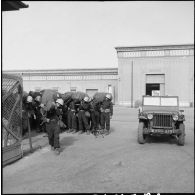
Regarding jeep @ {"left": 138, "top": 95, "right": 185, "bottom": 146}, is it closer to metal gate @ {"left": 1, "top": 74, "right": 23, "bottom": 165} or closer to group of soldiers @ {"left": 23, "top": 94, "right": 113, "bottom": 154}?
group of soldiers @ {"left": 23, "top": 94, "right": 113, "bottom": 154}

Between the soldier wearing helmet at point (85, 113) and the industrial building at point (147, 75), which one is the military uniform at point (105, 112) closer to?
the soldier wearing helmet at point (85, 113)

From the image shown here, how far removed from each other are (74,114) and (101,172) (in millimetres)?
2159

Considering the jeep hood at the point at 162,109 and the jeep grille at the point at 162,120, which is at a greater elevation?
the jeep hood at the point at 162,109

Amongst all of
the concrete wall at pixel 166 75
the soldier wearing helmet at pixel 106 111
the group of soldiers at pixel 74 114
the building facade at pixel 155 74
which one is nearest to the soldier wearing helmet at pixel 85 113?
the group of soldiers at pixel 74 114

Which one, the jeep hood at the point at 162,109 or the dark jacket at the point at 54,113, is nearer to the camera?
the dark jacket at the point at 54,113

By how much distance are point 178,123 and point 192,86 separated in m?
18.0

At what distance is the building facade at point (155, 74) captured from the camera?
72.4 ft

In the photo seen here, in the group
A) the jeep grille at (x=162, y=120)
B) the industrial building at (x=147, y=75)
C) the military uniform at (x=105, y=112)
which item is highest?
the industrial building at (x=147, y=75)

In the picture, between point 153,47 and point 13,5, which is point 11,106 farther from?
point 153,47

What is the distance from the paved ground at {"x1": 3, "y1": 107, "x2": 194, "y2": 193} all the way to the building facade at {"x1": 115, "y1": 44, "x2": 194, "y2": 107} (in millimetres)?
17305

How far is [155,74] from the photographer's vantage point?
23859mm

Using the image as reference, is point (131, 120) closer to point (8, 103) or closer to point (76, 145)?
point (76, 145)

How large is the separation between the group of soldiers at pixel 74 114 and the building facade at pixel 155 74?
636 inches

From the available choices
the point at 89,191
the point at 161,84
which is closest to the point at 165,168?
the point at 89,191
